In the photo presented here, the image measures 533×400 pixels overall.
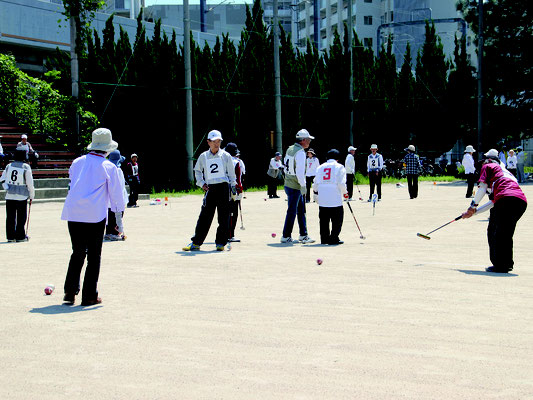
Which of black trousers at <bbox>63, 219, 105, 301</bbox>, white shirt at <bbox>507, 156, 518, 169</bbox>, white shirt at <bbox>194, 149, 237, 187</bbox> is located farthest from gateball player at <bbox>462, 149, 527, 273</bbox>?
white shirt at <bbox>507, 156, 518, 169</bbox>

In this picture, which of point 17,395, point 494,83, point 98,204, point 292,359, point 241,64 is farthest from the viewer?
point 494,83

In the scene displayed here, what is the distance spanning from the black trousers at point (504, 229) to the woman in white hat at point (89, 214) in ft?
16.6

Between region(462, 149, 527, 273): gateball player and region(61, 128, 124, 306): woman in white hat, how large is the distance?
5059 mm

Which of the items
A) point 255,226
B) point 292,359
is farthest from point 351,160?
point 292,359

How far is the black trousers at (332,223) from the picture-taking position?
13656mm

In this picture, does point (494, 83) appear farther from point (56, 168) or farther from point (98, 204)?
point (98, 204)

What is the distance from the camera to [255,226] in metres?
17.6

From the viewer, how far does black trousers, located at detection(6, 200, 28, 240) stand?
14.7 m

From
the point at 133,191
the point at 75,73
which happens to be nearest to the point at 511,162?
the point at 133,191

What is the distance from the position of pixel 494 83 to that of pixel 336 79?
29.1ft

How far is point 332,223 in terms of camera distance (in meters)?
13.6

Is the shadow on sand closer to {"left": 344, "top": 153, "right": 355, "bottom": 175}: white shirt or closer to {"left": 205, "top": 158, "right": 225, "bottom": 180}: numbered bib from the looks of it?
{"left": 205, "top": 158, "right": 225, "bottom": 180}: numbered bib

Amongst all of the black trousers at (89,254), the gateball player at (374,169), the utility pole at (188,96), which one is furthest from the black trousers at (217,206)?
the utility pole at (188,96)

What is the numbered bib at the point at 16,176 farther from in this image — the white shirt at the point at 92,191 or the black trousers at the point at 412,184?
the black trousers at the point at 412,184
